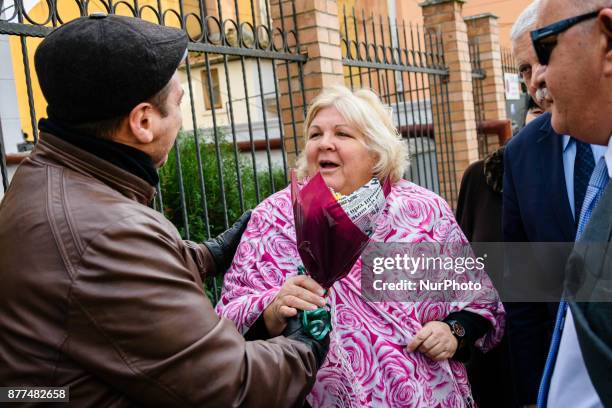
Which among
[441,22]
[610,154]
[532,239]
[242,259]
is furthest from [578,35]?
[441,22]

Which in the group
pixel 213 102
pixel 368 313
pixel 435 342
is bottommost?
pixel 435 342

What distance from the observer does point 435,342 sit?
2.19 metres

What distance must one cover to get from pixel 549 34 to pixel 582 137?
0.27 meters

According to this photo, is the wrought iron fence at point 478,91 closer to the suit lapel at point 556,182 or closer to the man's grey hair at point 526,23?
the man's grey hair at point 526,23

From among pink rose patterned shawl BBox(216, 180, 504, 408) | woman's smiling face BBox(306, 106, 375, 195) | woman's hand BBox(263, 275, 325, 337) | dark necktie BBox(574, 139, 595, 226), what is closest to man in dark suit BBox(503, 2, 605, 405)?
dark necktie BBox(574, 139, 595, 226)

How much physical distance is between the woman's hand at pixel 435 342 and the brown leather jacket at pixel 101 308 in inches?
37.6

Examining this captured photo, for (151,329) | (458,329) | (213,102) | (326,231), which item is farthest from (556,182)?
(213,102)

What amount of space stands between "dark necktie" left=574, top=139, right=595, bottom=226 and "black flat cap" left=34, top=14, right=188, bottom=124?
1430 millimetres

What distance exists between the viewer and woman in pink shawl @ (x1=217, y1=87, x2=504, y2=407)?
6.95ft

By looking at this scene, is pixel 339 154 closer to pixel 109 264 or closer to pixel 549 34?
pixel 549 34

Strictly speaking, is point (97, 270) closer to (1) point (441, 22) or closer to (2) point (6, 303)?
(2) point (6, 303)

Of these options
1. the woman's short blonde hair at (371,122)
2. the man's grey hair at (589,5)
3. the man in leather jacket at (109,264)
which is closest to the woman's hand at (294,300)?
the man in leather jacket at (109,264)

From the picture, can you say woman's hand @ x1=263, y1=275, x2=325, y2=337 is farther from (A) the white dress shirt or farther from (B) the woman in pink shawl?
(A) the white dress shirt

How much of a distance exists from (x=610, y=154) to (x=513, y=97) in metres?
8.55
